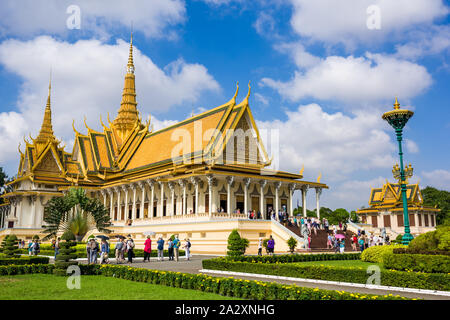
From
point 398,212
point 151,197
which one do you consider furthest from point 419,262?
point 398,212

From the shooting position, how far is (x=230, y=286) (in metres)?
10.1

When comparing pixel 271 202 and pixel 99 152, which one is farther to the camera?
pixel 99 152

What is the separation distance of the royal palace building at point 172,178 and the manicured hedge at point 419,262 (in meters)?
14.4

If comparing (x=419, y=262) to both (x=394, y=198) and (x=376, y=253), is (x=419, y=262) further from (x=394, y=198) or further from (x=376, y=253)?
(x=394, y=198)

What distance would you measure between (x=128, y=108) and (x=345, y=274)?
48.2 meters

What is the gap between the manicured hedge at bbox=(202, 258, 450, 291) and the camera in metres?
10.6

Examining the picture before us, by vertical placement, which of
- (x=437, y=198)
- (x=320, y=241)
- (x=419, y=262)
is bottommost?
(x=419, y=262)

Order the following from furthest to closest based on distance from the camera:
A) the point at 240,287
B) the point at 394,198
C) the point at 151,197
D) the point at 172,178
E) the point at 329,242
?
the point at 394,198
the point at 151,197
the point at 172,178
the point at 329,242
the point at 240,287

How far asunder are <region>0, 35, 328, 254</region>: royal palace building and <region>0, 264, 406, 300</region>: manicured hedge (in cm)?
1517

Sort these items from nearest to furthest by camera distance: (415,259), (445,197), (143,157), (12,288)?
(12,288), (415,259), (143,157), (445,197)

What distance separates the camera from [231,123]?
3712 centimetres

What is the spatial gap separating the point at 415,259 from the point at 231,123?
84.3 feet
